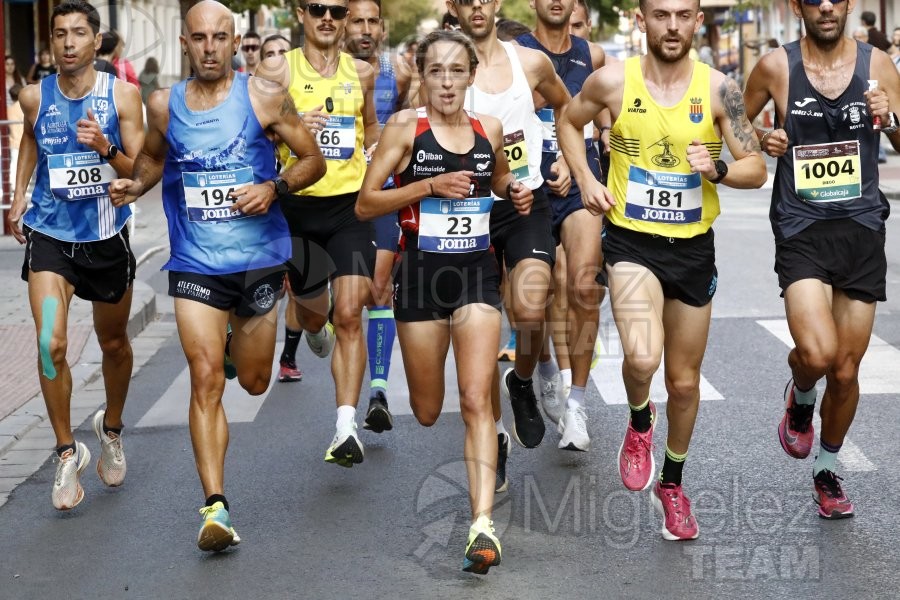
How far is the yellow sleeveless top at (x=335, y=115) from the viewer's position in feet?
25.6

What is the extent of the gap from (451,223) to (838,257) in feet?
5.06

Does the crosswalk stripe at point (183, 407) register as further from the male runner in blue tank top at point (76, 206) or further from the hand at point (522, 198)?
the hand at point (522, 198)

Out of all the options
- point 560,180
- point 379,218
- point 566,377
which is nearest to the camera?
point 560,180

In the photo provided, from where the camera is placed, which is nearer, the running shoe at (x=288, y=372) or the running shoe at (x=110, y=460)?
the running shoe at (x=110, y=460)

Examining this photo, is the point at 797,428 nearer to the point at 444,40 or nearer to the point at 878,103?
the point at 878,103

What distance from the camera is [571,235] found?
8102 mm

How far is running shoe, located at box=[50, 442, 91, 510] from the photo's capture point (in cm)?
655

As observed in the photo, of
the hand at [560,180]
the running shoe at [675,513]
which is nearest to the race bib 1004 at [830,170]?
the running shoe at [675,513]

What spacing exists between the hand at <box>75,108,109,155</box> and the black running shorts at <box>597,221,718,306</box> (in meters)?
2.27

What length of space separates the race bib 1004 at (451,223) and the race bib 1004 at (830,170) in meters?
1.27

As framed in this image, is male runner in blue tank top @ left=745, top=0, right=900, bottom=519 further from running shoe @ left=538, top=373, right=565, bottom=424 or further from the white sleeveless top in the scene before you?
running shoe @ left=538, top=373, right=565, bottom=424

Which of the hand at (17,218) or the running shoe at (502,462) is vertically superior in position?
the hand at (17,218)

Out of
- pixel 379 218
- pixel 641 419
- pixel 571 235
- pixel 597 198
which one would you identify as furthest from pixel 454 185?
pixel 379 218

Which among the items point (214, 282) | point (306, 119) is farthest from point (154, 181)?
point (306, 119)
